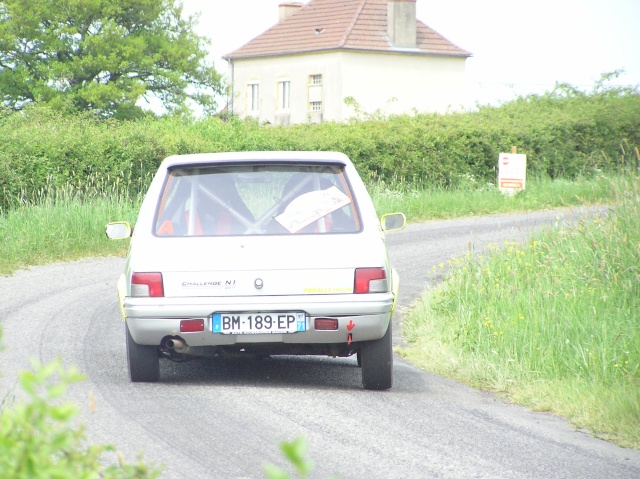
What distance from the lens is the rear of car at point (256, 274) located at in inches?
269

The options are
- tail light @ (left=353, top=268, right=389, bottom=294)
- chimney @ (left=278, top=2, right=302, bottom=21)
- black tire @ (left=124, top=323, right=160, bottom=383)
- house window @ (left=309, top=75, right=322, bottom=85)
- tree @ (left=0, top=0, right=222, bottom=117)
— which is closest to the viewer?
tail light @ (left=353, top=268, right=389, bottom=294)

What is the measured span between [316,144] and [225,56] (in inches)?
1731

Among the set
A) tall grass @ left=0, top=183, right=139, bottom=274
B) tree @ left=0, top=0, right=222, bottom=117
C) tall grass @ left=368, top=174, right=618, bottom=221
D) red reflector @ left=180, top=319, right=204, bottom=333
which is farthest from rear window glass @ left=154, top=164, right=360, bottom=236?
tree @ left=0, top=0, right=222, bottom=117

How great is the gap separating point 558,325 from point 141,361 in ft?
10.9

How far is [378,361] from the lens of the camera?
284 inches

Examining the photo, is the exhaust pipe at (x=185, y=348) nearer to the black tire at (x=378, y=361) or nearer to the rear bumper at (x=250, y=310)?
the rear bumper at (x=250, y=310)

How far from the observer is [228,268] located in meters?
6.88

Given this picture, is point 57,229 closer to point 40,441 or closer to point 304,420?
point 304,420

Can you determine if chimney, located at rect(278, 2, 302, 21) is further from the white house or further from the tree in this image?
the tree

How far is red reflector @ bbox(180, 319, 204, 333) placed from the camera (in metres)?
6.79

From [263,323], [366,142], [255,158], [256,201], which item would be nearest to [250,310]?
[263,323]

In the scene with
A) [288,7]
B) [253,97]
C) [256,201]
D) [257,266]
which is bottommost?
[257,266]

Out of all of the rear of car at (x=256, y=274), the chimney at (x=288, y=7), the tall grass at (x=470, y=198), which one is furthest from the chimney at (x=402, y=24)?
the rear of car at (x=256, y=274)

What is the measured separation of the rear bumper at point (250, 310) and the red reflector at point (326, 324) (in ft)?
0.09
